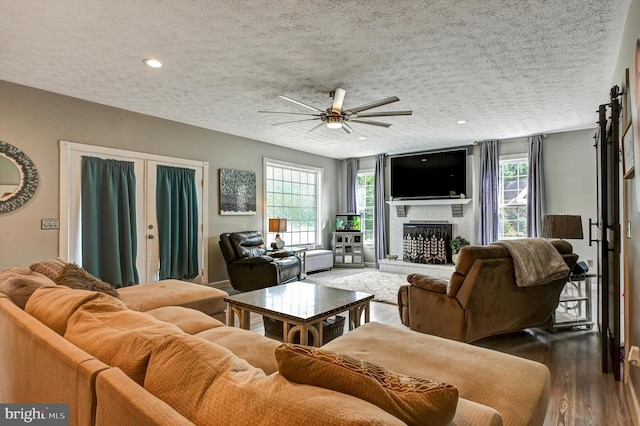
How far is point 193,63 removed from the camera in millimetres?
3037

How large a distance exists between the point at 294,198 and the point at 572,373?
5502mm

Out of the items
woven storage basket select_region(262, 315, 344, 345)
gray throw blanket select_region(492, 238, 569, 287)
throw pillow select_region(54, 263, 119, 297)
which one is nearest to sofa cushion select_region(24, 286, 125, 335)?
throw pillow select_region(54, 263, 119, 297)

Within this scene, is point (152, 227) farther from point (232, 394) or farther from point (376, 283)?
point (232, 394)

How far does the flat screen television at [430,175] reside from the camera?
661cm

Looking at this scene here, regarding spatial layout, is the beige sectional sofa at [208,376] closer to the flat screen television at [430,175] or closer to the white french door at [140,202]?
the white french door at [140,202]

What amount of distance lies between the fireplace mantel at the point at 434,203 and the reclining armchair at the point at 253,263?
301 cm

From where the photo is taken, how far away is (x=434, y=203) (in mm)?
6926

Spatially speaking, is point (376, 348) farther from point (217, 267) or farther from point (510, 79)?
point (217, 267)

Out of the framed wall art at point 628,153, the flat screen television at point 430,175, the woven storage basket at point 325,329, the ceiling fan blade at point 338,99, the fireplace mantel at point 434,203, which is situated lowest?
the woven storage basket at point 325,329

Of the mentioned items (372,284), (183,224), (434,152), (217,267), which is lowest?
(372,284)

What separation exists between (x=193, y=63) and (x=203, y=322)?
7.47 ft

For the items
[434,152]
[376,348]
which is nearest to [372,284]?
[434,152]

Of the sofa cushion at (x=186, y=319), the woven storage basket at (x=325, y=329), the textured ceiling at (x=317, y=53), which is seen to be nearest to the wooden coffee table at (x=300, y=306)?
the woven storage basket at (x=325, y=329)

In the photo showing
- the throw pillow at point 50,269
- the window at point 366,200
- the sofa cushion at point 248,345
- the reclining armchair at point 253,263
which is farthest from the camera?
the window at point 366,200
